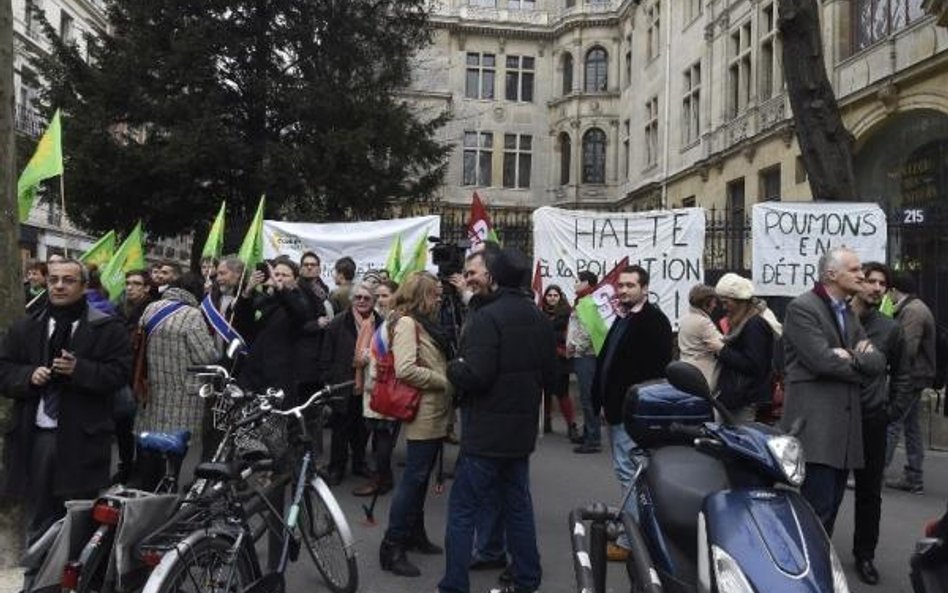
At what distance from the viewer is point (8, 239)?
5652mm

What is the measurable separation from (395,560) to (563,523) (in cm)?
183

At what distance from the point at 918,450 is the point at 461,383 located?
5.57 m

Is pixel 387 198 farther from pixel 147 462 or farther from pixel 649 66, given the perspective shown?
pixel 649 66

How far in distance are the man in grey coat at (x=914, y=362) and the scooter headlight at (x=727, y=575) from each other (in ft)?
19.4

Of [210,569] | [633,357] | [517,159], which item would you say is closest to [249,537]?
[210,569]

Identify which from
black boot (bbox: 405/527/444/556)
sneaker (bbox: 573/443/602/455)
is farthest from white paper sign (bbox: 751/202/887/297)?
black boot (bbox: 405/527/444/556)

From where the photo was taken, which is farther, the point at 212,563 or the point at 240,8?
the point at 240,8

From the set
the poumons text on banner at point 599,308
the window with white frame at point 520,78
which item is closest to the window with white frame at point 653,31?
the window with white frame at point 520,78

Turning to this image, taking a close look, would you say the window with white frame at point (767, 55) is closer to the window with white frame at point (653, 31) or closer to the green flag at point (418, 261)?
the window with white frame at point (653, 31)

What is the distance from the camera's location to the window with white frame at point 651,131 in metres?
38.3

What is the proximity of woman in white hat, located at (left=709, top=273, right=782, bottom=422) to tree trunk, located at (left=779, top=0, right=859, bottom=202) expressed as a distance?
6322 mm

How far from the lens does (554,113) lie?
153 ft

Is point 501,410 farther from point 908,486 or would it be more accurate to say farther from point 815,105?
point 815,105

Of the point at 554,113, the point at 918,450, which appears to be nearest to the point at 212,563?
the point at 918,450
